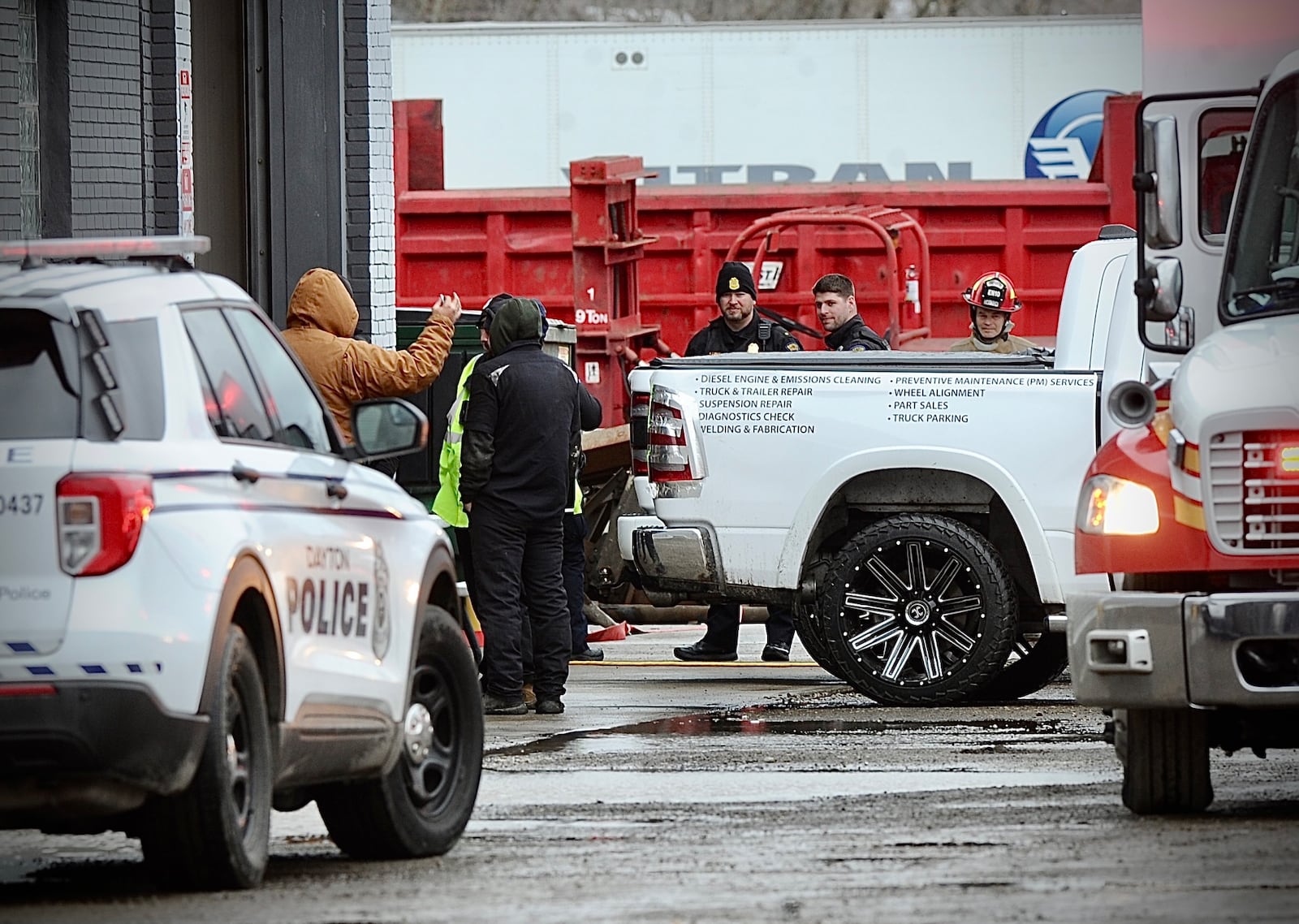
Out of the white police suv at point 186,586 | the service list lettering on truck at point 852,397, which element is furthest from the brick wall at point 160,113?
the white police suv at point 186,586

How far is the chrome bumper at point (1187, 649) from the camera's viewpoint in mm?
7500

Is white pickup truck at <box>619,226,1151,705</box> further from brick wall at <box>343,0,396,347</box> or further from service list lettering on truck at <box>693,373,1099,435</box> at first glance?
brick wall at <box>343,0,396,347</box>

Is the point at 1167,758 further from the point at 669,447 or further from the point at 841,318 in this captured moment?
the point at 841,318

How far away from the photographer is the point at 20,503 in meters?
6.14

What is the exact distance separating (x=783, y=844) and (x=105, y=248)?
2.68 metres

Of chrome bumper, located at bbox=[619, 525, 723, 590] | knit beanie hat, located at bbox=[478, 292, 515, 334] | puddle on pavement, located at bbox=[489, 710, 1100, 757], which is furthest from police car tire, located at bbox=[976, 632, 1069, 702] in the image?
knit beanie hat, located at bbox=[478, 292, 515, 334]

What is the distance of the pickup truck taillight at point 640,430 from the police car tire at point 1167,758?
16.1 feet

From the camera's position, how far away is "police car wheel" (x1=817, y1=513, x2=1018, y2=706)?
11.8 meters

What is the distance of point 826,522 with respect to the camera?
12305 millimetres

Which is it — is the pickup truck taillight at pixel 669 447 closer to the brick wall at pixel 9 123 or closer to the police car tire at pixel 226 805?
the brick wall at pixel 9 123

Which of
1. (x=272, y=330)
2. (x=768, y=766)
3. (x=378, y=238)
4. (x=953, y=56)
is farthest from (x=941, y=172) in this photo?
(x=272, y=330)

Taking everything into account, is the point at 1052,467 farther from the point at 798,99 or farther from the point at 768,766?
the point at 798,99

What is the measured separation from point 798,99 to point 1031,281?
14.3 ft

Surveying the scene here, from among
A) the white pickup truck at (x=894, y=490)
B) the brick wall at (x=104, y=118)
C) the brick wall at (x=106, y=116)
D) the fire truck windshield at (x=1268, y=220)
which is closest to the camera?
the fire truck windshield at (x=1268, y=220)
